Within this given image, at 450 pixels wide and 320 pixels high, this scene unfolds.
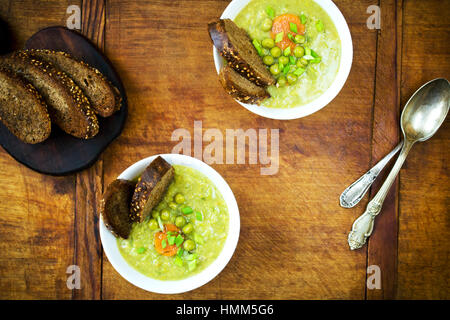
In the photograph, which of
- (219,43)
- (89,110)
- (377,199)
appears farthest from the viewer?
(377,199)

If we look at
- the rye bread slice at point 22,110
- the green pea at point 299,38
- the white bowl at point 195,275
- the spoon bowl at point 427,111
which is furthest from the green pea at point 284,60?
the rye bread slice at point 22,110

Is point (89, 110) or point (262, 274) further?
point (262, 274)

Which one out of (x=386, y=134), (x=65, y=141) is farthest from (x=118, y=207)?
(x=386, y=134)

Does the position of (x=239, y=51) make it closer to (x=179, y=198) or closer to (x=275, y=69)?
(x=275, y=69)

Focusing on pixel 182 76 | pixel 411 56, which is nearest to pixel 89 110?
pixel 182 76

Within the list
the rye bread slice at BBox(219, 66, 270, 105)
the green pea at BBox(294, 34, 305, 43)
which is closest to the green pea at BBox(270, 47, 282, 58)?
the green pea at BBox(294, 34, 305, 43)

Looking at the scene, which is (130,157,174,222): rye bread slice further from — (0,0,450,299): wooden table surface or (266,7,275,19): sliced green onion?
(266,7,275,19): sliced green onion

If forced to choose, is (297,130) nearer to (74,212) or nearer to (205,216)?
(205,216)
